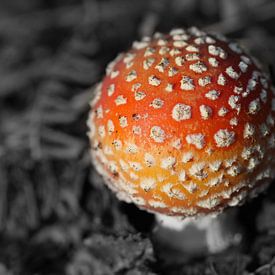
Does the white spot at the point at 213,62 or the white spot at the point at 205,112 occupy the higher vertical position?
the white spot at the point at 213,62

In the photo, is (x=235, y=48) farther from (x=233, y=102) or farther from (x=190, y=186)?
(x=190, y=186)

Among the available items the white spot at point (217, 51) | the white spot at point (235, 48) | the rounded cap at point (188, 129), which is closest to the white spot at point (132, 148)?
the rounded cap at point (188, 129)

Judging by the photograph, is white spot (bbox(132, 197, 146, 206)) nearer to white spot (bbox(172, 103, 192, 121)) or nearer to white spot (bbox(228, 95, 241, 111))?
white spot (bbox(172, 103, 192, 121))

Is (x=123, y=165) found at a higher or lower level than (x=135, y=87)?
lower

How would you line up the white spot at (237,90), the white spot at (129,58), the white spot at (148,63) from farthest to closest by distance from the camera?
1. the white spot at (129,58)
2. the white spot at (148,63)
3. the white spot at (237,90)

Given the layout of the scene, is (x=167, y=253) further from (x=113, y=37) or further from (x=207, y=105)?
(x=113, y=37)

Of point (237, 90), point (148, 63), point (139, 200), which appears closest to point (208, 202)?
point (139, 200)

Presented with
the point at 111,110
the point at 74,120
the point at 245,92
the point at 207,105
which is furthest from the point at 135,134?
the point at 74,120

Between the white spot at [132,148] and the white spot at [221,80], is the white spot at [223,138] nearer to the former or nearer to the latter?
the white spot at [221,80]
